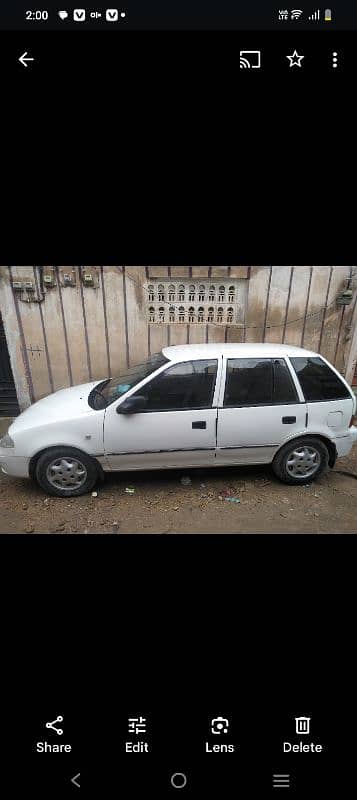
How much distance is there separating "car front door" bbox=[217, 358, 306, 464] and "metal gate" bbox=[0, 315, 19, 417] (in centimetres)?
366

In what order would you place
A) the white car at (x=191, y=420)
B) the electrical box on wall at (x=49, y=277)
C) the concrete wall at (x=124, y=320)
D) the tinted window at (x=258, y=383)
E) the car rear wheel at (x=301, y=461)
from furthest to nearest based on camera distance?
Answer: 1. the concrete wall at (x=124, y=320)
2. the electrical box on wall at (x=49, y=277)
3. the car rear wheel at (x=301, y=461)
4. the tinted window at (x=258, y=383)
5. the white car at (x=191, y=420)

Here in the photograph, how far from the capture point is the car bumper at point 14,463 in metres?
3.10

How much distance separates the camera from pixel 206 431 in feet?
10.4

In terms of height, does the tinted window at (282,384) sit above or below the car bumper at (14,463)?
above

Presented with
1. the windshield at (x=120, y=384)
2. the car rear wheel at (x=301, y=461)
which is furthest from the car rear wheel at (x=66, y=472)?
the car rear wheel at (x=301, y=461)

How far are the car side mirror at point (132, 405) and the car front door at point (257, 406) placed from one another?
0.74m

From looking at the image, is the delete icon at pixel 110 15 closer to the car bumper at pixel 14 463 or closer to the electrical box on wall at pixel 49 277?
the car bumper at pixel 14 463

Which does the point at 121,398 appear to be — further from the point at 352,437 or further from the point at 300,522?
the point at 352,437

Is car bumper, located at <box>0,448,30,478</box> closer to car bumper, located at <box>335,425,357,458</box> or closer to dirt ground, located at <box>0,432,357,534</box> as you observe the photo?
dirt ground, located at <box>0,432,357,534</box>

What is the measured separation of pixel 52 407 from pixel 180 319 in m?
2.44

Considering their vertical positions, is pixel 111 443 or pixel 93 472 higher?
pixel 111 443

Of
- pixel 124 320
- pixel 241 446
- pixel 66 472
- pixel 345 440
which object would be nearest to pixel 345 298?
pixel 345 440

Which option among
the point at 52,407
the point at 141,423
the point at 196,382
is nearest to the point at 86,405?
the point at 52,407

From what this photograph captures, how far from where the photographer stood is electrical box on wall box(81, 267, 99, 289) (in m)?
4.61
